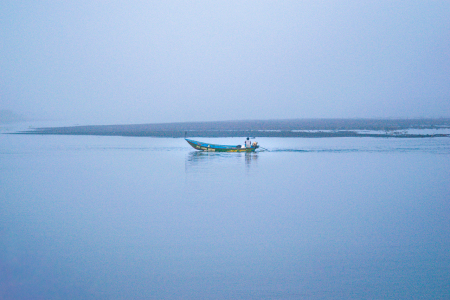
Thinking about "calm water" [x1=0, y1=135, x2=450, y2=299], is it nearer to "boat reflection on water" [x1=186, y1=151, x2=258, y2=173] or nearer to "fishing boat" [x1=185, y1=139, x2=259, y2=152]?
"boat reflection on water" [x1=186, y1=151, x2=258, y2=173]

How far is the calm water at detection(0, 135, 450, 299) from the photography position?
250 inches

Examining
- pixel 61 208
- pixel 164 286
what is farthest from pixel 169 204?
pixel 164 286

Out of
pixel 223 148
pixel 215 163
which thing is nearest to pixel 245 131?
pixel 223 148

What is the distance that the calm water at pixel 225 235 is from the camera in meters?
6.35

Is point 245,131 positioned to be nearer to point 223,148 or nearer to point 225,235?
point 223,148

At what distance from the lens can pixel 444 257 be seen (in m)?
7.40

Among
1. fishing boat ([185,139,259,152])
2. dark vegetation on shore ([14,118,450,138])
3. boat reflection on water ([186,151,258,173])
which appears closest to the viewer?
boat reflection on water ([186,151,258,173])

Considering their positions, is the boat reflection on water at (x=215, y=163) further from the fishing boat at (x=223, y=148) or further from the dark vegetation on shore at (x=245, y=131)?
the dark vegetation on shore at (x=245, y=131)

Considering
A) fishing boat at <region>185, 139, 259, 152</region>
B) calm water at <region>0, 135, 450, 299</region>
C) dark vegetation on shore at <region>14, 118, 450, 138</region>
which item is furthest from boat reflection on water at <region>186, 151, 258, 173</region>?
dark vegetation on shore at <region>14, 118, 450, 138</region>

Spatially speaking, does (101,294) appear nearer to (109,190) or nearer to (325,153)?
(109,190)

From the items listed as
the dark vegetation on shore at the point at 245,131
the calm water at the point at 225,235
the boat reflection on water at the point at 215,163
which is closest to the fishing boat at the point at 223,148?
the boat reflection on water at the point at 215,163

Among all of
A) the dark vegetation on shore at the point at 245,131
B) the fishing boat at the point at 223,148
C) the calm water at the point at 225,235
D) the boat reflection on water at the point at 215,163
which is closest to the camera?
the calm water at the point at 225,235

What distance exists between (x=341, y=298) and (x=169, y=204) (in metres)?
6.51

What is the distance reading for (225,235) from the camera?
28.7 feet
